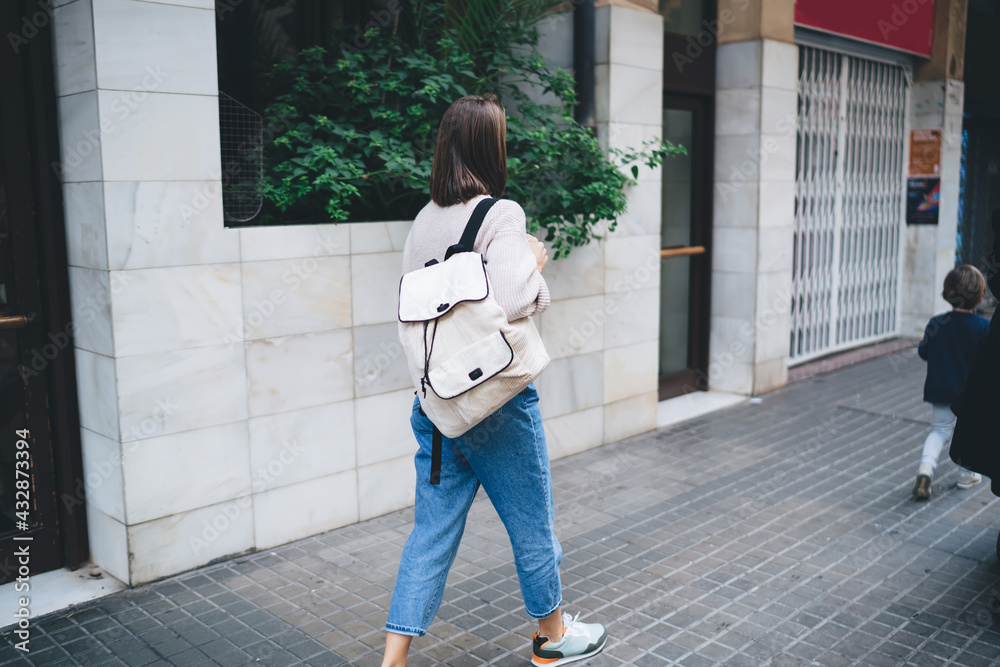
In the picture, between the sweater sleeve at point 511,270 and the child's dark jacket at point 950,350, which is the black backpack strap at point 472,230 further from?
the child's dark jacket at point 950,350

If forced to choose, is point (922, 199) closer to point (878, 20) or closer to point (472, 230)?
point (878, 20)

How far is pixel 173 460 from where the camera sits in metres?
4.40

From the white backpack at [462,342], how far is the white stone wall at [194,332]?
1.79m

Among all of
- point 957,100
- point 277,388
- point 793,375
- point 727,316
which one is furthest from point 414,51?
point 957,100

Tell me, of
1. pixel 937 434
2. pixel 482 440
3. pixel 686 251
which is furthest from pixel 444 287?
pixel 686 251

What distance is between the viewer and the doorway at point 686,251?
27.1 feet

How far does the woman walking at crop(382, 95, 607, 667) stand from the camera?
3.09 m

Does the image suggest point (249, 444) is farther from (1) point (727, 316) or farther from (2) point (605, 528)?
(1) point (727, 316)

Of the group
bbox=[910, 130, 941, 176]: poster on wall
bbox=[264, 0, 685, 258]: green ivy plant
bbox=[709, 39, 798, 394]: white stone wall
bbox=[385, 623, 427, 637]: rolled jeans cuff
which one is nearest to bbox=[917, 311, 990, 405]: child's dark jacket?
bbox=[264, 0, 685, 258]: green ivy plant

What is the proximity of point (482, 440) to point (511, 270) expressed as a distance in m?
0.62

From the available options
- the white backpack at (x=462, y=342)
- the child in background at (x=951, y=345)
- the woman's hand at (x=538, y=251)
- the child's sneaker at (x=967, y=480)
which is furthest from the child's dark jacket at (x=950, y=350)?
the white backpack at (x=462, y=342)

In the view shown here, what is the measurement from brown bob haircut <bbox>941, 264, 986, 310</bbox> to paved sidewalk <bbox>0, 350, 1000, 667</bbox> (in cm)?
125

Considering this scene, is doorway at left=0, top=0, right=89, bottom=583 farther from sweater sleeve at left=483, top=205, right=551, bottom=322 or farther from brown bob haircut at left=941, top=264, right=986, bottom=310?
brown bob haircut at left=941, top=264, right=986, bottom=310

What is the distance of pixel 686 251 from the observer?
8297mm
